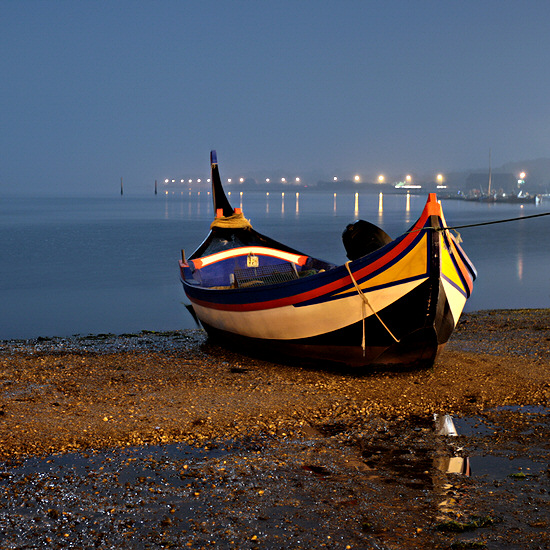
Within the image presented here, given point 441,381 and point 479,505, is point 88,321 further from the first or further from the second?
point 479,505

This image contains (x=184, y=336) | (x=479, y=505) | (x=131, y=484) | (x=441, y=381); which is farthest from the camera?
(x=184, y=336)

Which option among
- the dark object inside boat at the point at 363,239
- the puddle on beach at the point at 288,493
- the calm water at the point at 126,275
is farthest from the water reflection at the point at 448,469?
the calm water at the point at 126,275

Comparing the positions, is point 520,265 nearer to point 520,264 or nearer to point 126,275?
point 520,264

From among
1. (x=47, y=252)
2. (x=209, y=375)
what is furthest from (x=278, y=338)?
(x=47, y=252)

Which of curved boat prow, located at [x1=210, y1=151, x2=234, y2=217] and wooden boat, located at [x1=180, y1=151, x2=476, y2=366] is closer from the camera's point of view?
wooden boat, located at [x1=180, y1=151, x2=476, y2=366]

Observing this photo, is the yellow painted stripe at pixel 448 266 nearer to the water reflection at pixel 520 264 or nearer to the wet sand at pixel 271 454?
the wet sand at pixel 271 454

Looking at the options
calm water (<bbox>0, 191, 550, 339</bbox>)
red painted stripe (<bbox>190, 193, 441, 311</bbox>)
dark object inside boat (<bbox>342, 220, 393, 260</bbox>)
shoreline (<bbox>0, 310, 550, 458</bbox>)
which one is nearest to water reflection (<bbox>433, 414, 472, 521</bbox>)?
shoreline (<bbox>0, 310, 550, 458</bbox>)

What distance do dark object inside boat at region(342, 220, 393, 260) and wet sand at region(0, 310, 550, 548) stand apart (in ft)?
7.09

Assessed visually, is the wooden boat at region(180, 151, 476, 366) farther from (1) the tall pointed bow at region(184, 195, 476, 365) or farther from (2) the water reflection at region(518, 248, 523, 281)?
(2) the water reflection at region(518, 248, 523, 281)

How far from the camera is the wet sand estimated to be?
4805 millimetres

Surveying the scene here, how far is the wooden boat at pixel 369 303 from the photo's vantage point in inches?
319

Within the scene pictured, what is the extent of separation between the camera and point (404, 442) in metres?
6.63

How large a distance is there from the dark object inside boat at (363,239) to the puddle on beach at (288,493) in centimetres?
406

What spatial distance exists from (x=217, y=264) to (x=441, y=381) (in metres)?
6.89
